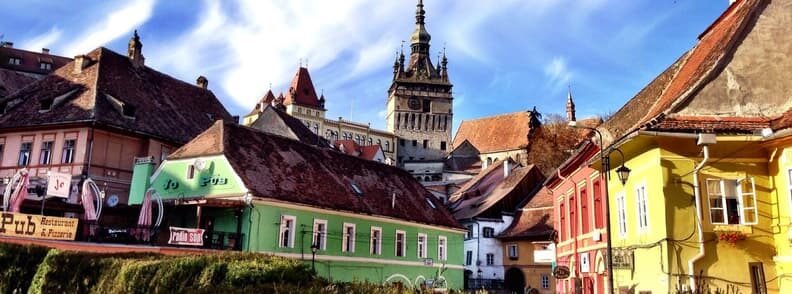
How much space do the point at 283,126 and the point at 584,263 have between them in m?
37.8

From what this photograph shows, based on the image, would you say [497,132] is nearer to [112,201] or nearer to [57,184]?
[112,201]

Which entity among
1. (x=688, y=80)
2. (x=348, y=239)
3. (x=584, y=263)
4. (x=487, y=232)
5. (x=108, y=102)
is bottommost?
(x=584, y=263)

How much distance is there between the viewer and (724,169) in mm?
14609

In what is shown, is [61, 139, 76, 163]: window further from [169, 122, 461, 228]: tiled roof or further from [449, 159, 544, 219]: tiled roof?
[449, 159, 544, 219]: tiled roof

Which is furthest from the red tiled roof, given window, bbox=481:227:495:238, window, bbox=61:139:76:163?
window, bbox=61:139:76:163

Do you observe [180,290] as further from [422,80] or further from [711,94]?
[422,80]

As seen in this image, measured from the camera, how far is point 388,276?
31.9 metres

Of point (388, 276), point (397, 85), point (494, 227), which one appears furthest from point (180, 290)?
point (397, 85)

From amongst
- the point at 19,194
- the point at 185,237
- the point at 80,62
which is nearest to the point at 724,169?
the point at 185,237

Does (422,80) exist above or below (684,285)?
above

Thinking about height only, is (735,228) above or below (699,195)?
below

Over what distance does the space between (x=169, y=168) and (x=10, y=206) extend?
6347 mm

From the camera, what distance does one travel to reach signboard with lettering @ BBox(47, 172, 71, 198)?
78.6 feet

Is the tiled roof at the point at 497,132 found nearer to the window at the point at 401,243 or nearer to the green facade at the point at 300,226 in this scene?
the window at the point at 401,243
